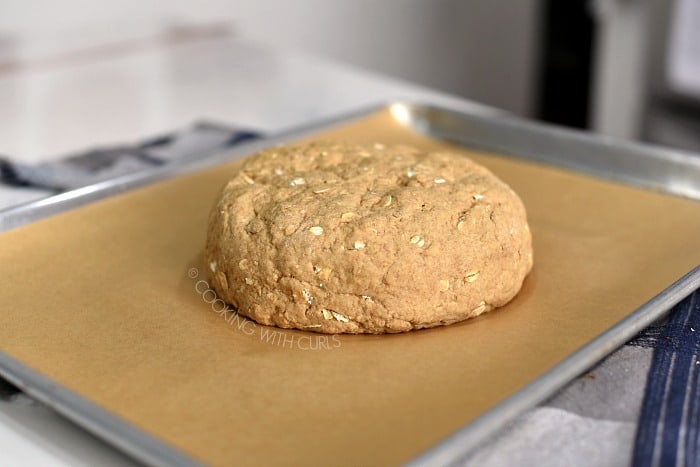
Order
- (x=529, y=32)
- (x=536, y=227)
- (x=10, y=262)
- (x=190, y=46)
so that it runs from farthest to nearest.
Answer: (x=529, y=32)
(x=190, y=46)
(x=536, y=227)
(x=10, y=262)

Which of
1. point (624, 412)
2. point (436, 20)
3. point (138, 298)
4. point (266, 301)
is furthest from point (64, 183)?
point (436, 20)

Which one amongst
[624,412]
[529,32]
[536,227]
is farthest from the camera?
[529,32]

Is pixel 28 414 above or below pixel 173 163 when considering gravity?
below

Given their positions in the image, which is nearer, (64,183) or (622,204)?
(622,204)

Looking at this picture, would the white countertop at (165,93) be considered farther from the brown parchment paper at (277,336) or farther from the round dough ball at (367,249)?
the round dough ball at (367,249)

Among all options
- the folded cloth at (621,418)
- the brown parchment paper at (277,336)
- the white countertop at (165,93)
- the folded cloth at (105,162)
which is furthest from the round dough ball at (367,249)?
the white countertop at (165,93)

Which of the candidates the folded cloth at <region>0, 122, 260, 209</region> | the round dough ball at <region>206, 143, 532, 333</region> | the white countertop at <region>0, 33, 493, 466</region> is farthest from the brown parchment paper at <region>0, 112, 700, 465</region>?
the white countertop at <region>0, 33, 493, 466</region>

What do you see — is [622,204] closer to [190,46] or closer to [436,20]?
[190,46]

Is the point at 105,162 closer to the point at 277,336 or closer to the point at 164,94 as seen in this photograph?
the point at 164,94
